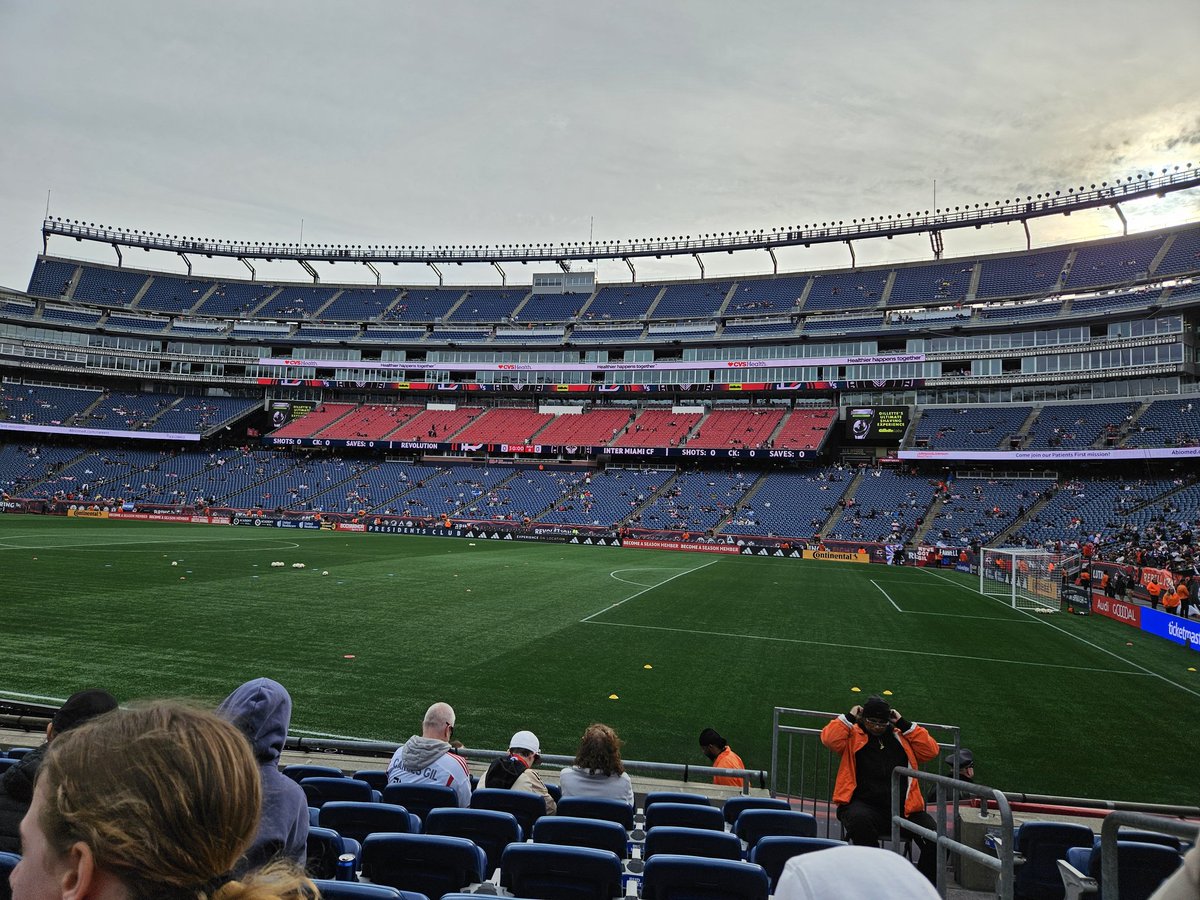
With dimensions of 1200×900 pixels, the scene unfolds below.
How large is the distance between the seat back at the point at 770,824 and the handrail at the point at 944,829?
0.71 metres

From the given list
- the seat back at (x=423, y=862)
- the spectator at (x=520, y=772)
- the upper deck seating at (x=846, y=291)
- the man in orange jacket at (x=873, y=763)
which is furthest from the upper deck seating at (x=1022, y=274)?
the seat back at (x=423, y=862)

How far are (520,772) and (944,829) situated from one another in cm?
372

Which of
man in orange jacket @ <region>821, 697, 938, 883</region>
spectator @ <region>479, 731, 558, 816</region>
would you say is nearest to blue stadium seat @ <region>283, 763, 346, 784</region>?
spectator @ <region>479, 731, 558, 816</region>

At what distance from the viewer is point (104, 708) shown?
4387 millimetres

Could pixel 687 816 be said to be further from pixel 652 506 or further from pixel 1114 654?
pixel 652 506

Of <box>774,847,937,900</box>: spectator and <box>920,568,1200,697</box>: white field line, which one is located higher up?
<box>774,847,937,900</box>: spectator

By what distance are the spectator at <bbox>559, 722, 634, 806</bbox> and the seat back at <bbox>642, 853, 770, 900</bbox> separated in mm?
2543

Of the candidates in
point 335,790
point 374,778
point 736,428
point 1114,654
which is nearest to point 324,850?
point 335,790

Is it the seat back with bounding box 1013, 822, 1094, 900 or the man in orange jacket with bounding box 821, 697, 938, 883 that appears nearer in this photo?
the seat back with bounding box 1013, 822, 1094, 900

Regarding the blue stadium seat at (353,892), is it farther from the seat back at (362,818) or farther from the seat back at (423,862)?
the seat back at (362,818)

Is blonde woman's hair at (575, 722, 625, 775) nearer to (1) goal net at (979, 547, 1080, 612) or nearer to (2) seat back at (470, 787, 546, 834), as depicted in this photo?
(2) seat back at (470, 787, 546, 834)

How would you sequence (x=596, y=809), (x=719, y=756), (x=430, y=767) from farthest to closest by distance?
(x=719, y=756), (x=430, y=767), (x=596, y=809)

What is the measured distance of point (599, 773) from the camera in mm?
6918

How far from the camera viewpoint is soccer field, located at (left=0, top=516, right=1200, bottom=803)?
1212 centimetres
